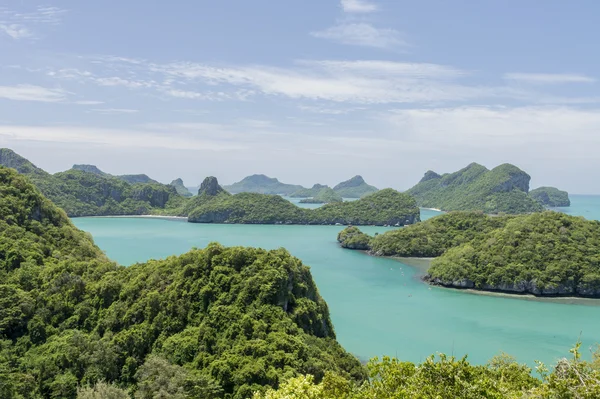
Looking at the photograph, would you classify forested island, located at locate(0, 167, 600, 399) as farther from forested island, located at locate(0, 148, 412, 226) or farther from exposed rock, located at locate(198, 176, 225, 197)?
exposed rock, located at locate(198, 176, 225, 197)

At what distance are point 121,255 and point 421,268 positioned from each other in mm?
37895

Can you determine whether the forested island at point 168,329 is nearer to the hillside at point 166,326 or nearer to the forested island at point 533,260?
the hillside at point 166,326

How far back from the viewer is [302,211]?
10925cm

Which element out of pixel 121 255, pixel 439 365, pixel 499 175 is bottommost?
pixel 121 255

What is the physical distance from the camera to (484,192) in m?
131

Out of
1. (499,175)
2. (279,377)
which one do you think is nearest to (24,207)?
(279,377)

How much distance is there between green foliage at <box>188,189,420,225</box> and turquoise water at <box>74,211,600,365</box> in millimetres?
43403

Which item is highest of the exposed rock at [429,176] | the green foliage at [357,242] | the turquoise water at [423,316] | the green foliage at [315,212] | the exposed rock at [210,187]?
the exposed rock at [429,176]

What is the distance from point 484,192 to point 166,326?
127517 millimetres

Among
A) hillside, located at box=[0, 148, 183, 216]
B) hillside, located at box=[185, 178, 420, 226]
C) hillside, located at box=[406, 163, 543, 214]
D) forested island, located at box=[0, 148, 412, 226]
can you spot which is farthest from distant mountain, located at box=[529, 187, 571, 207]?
hillside, located at box=[0, 148, 183, 216]

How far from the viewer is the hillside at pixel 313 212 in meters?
104

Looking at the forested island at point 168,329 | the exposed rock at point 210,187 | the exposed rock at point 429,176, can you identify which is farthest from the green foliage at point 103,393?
the exposed rock at point 429,176

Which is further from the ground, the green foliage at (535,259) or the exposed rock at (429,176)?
the exposed rock at (429,176)

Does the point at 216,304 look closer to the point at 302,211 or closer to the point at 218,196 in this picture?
the point at 302,211
